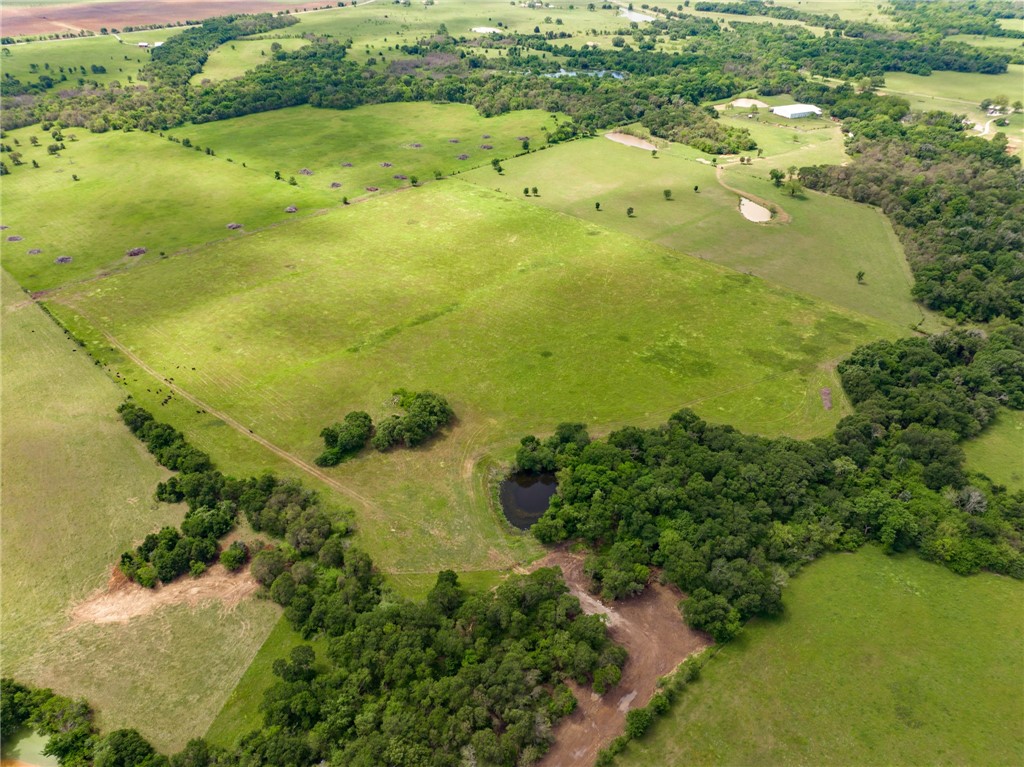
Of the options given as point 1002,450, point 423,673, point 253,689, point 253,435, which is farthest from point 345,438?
point 1002,450

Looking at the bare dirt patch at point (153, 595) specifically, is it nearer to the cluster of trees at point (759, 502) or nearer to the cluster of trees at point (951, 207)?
the cluster of trees at point (759, 502)

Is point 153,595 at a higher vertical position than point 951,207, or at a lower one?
lower

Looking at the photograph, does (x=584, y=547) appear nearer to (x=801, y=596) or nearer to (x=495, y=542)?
(x=495, y=542)

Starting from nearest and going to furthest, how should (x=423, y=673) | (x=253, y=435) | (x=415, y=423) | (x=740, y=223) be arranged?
(x=423, y=673), (x=415, y=423), (x=253, y=435), (x=740, y=223)

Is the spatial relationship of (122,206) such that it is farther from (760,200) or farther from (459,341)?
(760,200)

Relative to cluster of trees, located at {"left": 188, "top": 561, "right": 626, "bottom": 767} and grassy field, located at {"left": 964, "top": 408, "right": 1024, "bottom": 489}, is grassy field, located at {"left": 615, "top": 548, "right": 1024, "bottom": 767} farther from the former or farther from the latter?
grassy field, located at {"left": 964, "top": 408, "right": 1024, "bottom": 489}

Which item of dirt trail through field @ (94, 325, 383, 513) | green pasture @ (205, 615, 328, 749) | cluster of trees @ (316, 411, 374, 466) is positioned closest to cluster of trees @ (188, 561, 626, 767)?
green pasture @ (205, 615, 328, 749)

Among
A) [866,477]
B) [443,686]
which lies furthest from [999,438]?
[443,686]
